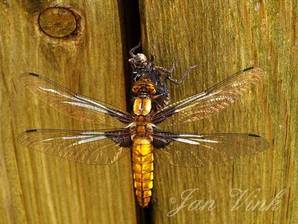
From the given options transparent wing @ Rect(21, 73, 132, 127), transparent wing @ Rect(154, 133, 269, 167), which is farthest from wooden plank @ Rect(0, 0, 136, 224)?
transparent wing @ Rect(154, 133, 269, 167)

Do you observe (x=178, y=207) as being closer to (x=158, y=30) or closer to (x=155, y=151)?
(x=155, y=151)

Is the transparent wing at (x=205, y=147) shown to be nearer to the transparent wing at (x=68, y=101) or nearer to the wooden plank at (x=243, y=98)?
the wooden plank at (x=243, y=98)

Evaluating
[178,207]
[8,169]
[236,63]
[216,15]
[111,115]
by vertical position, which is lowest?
[178,207]

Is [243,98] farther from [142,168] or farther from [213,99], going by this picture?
[142,168]

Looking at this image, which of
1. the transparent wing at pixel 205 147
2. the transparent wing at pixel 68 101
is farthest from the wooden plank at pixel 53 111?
the transparent wing at pixel 205 147

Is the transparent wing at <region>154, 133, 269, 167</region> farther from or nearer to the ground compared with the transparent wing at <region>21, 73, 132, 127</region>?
nearer to the ground

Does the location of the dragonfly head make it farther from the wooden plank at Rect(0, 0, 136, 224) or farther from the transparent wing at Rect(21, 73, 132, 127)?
the transparent wing at Rect(21, 73, 132, 127)

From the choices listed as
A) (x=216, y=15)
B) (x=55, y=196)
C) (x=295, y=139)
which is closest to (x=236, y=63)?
(x=216, y=15)
